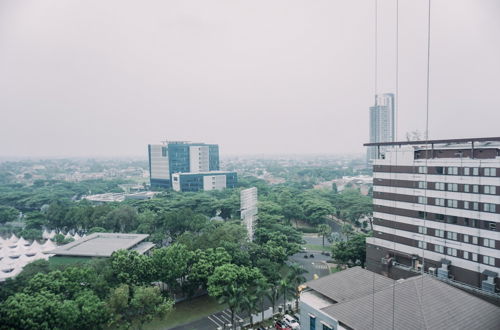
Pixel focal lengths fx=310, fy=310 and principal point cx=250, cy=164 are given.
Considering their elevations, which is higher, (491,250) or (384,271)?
(491,250)

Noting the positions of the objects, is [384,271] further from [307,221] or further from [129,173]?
[129,173]

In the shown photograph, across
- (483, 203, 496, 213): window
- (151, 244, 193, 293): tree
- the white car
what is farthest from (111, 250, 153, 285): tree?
(483, 203, 496, 213): window

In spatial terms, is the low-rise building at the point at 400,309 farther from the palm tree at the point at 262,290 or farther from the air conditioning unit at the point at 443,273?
the air conditioning unit at the point at 443,273

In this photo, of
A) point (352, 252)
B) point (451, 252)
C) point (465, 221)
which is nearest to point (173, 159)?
point (352, 252)

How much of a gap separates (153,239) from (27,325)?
13611 mm

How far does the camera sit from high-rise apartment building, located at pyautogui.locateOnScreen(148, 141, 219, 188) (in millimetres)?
58672

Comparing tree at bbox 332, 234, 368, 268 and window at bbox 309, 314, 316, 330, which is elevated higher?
window at bbox 309, 314, 316, 330

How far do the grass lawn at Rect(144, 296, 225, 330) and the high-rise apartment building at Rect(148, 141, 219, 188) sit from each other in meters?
44.4

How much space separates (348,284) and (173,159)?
5078cm

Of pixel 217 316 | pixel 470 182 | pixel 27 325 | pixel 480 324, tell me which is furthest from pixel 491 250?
pixel 27 325

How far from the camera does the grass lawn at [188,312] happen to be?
13.8 m

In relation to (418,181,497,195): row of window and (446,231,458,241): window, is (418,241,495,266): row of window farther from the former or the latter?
(418,181,497,195): row of window

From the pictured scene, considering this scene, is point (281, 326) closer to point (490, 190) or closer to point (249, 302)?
point (249, 302)

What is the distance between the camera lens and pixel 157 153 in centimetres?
5991
